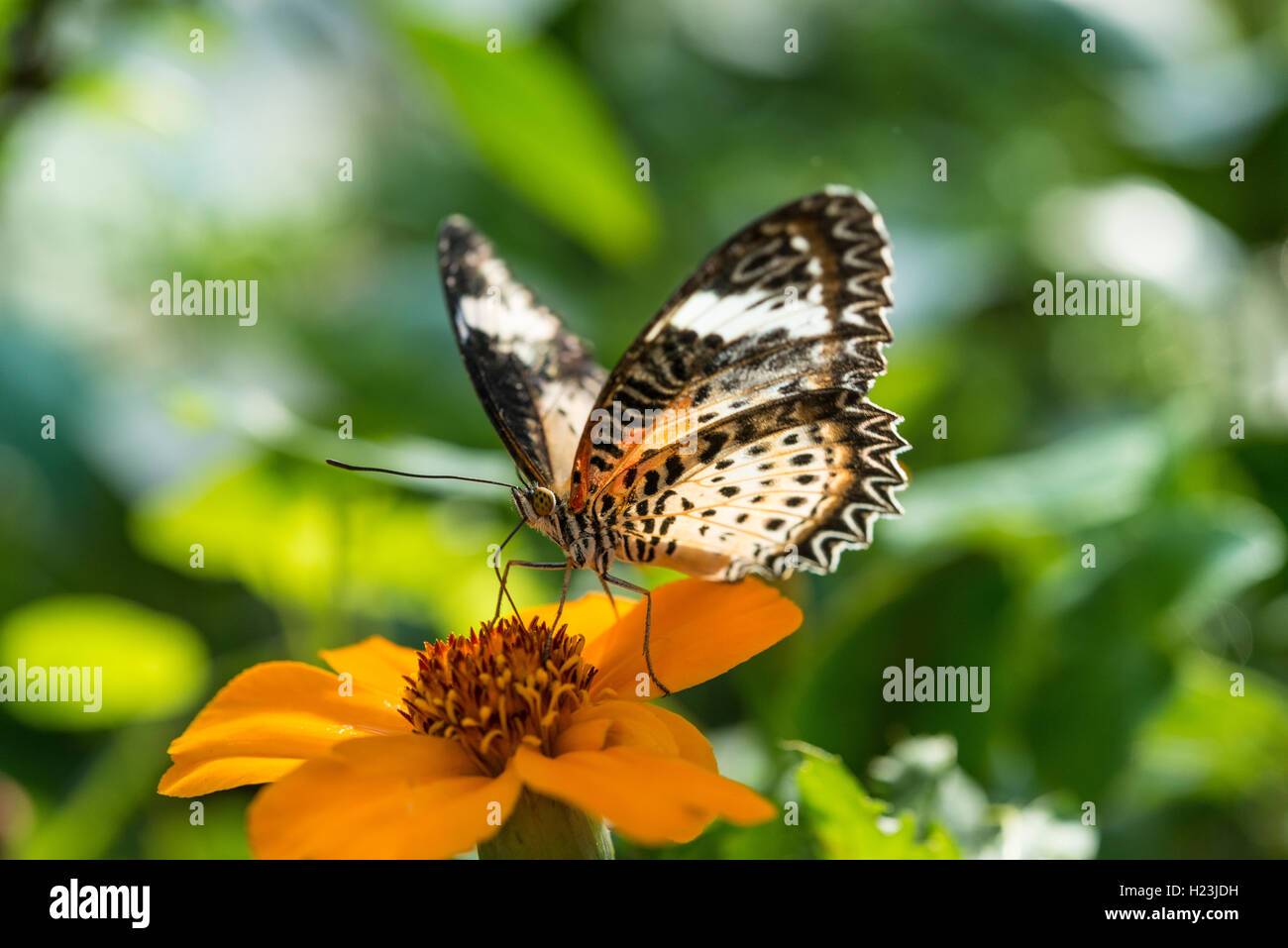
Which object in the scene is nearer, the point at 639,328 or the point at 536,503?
the point at 536,503

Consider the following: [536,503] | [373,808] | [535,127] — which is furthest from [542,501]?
[535,127]

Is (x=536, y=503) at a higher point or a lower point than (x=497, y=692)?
higher

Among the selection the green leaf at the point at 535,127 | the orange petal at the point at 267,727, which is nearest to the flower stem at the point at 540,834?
the orange petal at the point at 267,727

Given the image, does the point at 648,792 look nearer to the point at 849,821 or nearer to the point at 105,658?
the point at 849,821

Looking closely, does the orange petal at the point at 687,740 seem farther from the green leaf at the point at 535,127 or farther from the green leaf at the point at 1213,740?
the green leaf at the point at 535,127

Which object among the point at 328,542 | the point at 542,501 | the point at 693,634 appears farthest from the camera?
the point at 328,542
